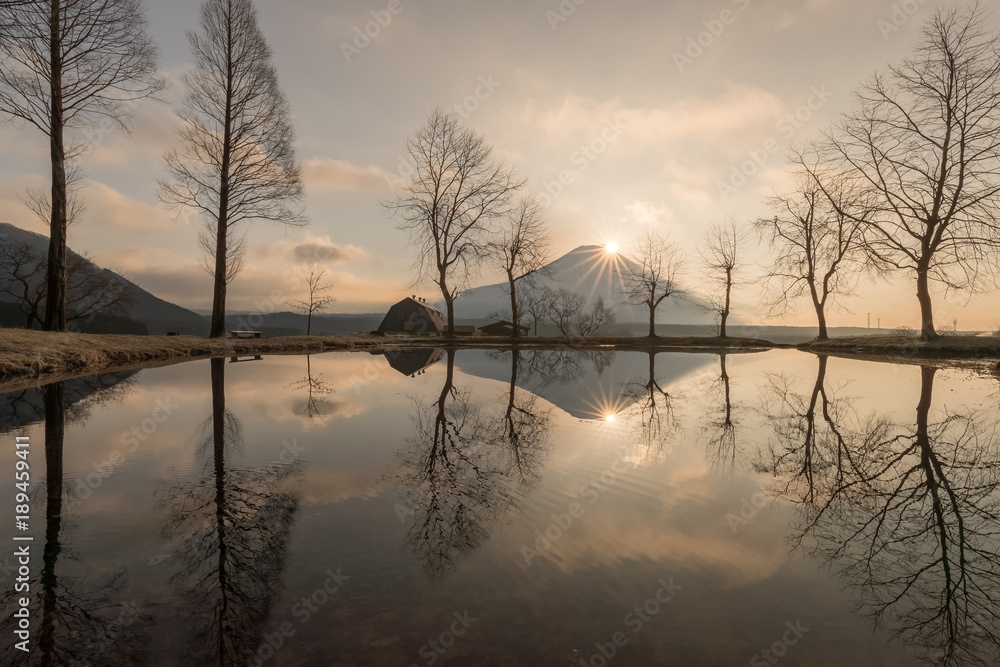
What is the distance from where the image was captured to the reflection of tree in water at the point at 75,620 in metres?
2.03

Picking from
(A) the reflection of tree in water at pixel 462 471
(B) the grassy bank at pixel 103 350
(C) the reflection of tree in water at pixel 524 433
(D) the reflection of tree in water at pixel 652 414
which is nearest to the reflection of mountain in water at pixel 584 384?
(D) the reflection of tree in water at pixel 652 414

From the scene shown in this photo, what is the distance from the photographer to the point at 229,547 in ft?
10.1

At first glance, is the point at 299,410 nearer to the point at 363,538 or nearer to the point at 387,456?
the point at 387,456

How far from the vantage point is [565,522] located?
3.66m

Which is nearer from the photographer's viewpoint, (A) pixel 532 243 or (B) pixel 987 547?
(B) pixel 987 547

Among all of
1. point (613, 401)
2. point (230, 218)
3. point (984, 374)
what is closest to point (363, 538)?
point (613, 401)

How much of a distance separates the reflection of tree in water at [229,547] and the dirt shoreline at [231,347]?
27.7 feet

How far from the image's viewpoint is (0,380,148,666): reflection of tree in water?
2025 millimetres

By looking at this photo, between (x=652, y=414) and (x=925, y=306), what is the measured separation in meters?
22.1

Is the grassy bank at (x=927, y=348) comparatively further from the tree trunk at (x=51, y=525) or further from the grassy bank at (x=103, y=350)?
the tree trunk at (x=51, y=525)

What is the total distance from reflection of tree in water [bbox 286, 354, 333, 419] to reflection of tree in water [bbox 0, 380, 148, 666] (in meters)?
4.78

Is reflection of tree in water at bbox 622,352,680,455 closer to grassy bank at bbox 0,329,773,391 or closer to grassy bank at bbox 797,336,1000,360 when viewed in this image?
grassy bank at bbox 0,329,773,391

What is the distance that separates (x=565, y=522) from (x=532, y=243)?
35.9 m

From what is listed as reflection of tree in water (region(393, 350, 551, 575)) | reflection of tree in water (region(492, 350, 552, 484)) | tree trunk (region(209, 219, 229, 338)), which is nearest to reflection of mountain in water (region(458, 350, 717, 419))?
reflection of tree in water (region(492, 350, 552, 484))
